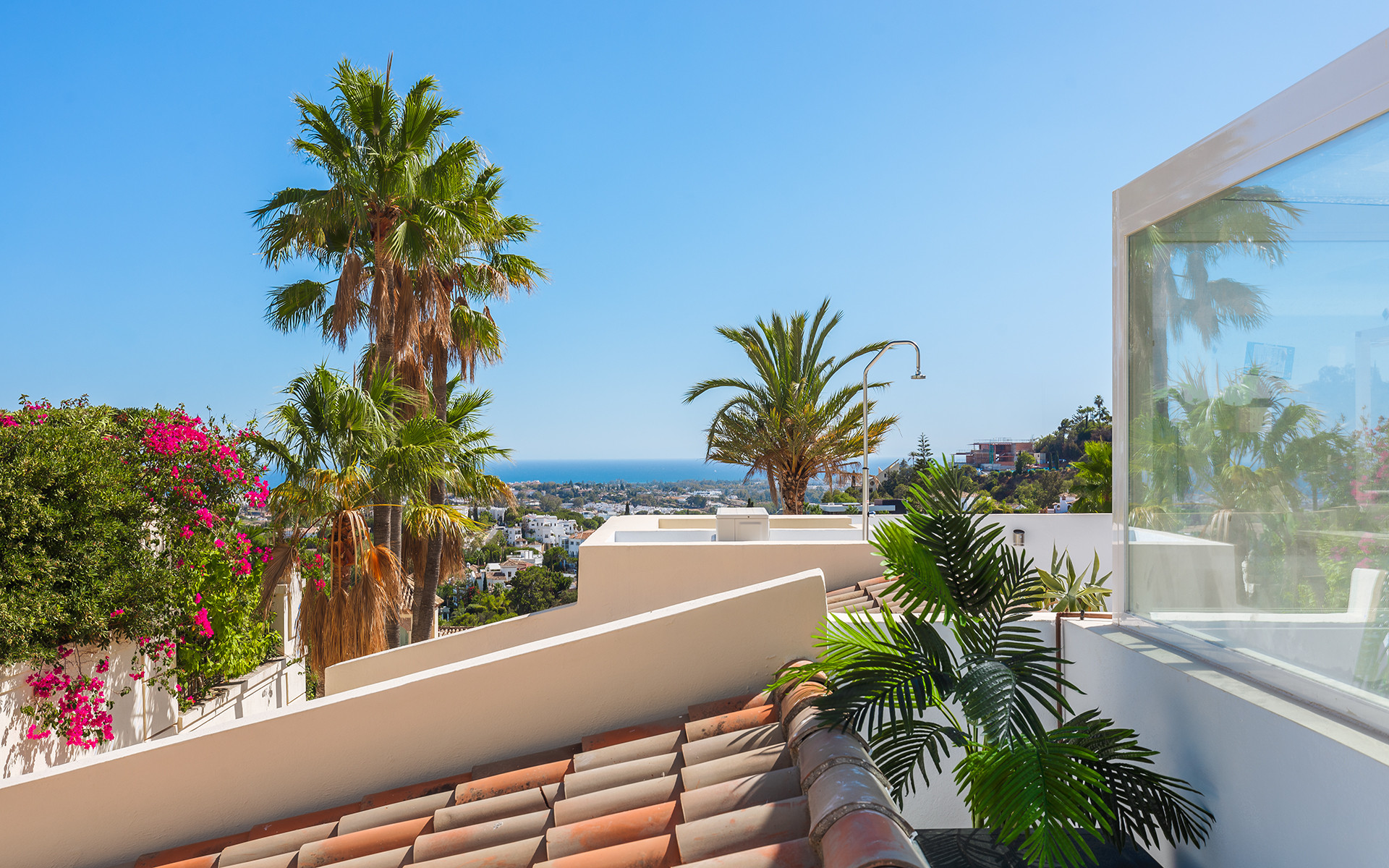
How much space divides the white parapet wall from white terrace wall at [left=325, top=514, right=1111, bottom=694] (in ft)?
11.1

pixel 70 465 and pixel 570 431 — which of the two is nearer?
pixel 70 465

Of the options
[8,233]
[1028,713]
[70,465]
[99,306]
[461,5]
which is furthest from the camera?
[99,306]

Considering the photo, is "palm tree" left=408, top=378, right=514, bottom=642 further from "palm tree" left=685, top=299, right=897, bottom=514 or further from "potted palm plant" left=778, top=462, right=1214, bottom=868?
"potted palm plant" left=778, top=462, right=1214, bottom=868

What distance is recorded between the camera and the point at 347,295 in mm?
10508

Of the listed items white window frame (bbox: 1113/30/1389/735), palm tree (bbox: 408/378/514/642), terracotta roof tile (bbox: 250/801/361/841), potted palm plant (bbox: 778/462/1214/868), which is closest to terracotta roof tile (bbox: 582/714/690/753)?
potted palm plant (bbox: 778/462/1214/868)

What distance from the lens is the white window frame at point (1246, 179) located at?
2.06 m

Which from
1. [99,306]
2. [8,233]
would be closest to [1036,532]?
[8,233]

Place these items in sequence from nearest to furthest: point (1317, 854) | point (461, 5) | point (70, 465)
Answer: point (1317, 854) → point (70, 465) → point (461, 5)

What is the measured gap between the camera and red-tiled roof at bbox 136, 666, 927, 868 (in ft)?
6.59

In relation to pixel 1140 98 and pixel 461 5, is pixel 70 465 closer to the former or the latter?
pixel 461 5

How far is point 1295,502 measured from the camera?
7.68 ft

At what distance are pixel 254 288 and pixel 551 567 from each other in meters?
8.30

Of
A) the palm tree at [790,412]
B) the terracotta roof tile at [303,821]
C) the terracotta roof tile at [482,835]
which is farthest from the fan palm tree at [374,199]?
the terracotta roof tile at [482,835]

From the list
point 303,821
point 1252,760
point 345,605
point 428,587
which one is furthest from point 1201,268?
point 428,587
